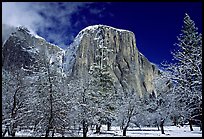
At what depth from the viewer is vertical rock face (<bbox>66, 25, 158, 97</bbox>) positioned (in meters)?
91.9

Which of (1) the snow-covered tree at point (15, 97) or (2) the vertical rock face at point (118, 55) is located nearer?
(1) the snow-covered tree at point (15, 97)

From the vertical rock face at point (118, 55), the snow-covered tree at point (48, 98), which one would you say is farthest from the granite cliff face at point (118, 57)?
the snow-covered tree at point (48, 98)

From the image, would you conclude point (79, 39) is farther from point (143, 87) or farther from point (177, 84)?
point (177, 84)

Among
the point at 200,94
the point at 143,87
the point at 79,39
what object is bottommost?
the point at 200,94

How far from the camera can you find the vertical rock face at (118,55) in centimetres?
9194

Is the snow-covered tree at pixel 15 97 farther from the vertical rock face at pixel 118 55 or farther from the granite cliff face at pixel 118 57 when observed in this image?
the vertical rock face at pixel 118 55

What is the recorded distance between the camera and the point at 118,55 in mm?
101938

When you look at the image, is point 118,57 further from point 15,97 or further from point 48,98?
point 48,98

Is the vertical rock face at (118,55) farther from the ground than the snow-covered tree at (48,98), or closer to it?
farther from the ground

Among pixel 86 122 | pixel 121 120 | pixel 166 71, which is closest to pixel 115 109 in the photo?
pixel 121 120

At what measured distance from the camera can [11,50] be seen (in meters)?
25.2

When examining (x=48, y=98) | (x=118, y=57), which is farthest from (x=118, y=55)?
(x=48, y=98)

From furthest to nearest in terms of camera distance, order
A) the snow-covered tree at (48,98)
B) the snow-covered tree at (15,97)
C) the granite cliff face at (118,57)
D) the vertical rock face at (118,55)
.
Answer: the vertical rock face at (118,55)
the granite cliff face at (118,57)
the snow-covered tree at (15,97)
the snow-covered tree at (48,98)

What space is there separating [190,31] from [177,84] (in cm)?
1685
